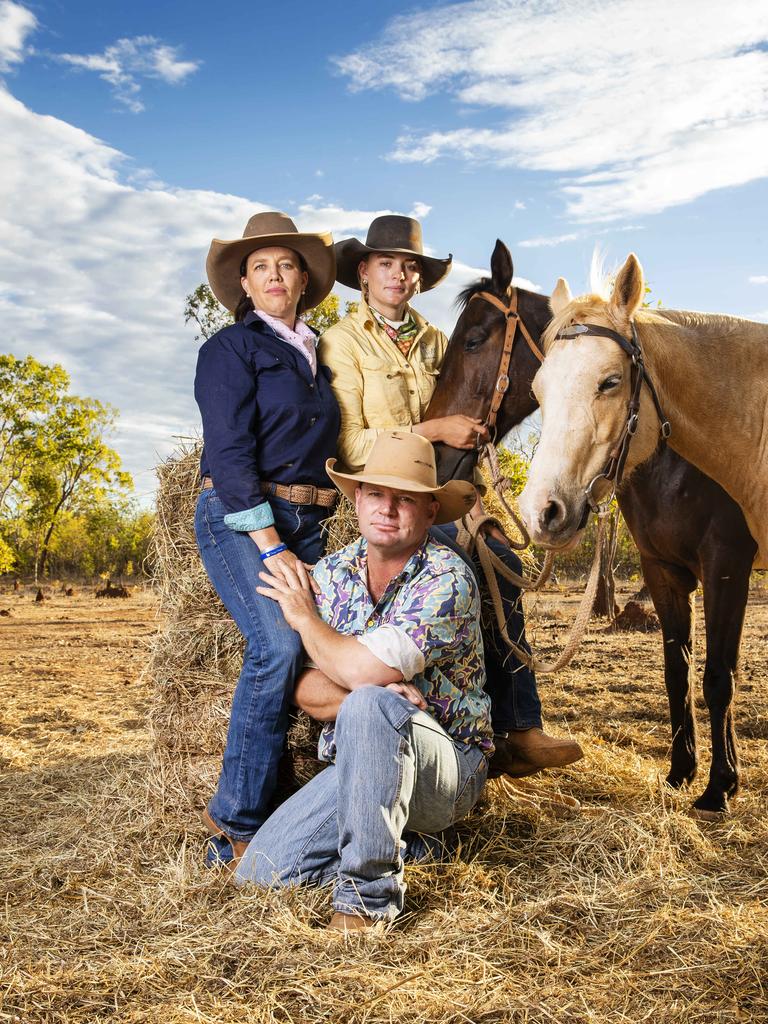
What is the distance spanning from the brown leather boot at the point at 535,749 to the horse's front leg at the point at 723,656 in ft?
3.58

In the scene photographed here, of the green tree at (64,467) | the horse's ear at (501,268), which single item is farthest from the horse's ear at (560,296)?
the green tree at (64,467)

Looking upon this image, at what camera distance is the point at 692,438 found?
3.68m

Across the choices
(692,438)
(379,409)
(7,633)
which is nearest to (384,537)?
(379,409)

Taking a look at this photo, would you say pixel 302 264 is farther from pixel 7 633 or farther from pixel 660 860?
pixel 7 633

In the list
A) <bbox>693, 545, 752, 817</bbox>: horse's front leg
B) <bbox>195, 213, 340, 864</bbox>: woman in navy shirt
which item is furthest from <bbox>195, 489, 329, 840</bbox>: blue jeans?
<bbox>693, 545, 752, 817</bbox>: horse's front leg

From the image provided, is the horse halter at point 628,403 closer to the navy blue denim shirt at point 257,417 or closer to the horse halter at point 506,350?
the horse halter at point 506,350

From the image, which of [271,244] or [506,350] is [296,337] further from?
[506,350]

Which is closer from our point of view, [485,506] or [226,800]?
[226,800]

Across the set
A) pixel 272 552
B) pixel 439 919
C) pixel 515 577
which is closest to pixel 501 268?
pixel 515 577

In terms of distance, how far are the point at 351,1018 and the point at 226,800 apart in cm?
119

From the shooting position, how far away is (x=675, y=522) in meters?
4.62

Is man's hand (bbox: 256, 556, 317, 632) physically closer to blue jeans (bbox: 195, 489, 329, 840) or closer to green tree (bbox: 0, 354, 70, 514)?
blue jeans (bbox: 195, 489, 329, 840)

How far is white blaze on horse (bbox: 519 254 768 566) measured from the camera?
327 cm

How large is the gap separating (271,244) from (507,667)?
2188 millimetres
